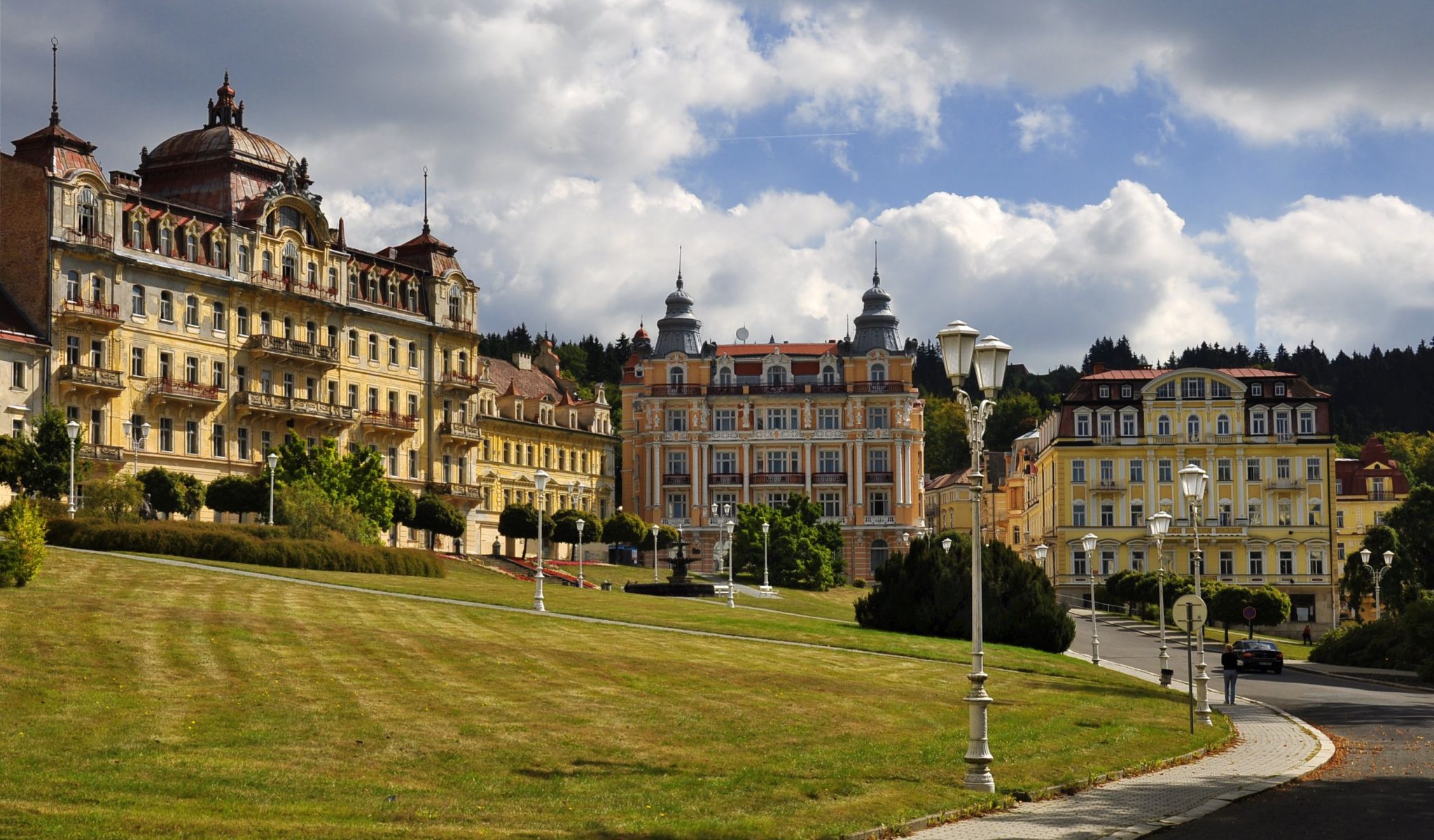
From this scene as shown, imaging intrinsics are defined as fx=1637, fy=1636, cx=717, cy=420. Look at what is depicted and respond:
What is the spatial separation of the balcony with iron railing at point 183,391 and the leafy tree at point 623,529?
28.3 meters

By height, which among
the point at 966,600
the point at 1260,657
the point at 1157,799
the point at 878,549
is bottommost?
the point at 1260,657

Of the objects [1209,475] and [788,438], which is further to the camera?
[788,438]

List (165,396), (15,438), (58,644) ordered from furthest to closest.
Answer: (165,396)
(15,438)
(58,644)

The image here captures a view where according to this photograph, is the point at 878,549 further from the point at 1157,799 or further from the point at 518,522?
the point at 1157,799

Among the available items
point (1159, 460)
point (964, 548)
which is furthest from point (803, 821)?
point (1159, 460)

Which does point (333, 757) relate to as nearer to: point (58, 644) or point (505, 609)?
point (58, 644)

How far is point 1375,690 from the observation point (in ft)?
174

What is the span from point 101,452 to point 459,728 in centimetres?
5787

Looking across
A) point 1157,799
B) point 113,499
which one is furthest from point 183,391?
point 1157,799

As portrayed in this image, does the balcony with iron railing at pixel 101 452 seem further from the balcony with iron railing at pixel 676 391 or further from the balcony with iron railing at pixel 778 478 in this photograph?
the balcony with iron railing at pixel 778 478

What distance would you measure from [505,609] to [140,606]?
43.8ft

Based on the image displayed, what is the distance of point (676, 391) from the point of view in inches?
5098

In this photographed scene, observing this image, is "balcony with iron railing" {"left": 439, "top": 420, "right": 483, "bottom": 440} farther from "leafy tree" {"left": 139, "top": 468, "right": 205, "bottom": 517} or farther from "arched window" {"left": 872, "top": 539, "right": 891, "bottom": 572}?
"arched window" {"left": 872, "top": 539, "right": 891, "bottom": 572}

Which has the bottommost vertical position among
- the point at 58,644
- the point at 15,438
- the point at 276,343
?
the point at 58,644
